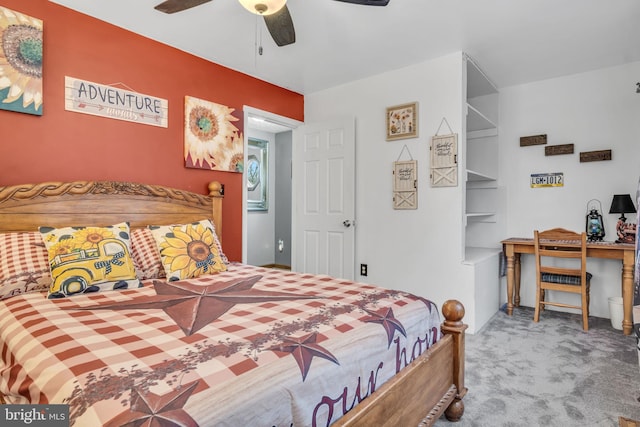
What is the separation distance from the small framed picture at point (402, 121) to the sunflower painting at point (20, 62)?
2.88 meters

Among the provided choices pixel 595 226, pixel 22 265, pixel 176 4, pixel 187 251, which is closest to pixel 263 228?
pixel 187 251

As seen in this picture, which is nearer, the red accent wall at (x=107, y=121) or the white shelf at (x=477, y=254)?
the red accent wall at (x=107, y=121)

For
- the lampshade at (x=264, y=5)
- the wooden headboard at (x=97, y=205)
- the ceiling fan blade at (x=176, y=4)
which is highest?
the ceiling fan blade at (x=176, y=4)

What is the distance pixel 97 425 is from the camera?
75cm

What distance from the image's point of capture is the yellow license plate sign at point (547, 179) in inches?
148

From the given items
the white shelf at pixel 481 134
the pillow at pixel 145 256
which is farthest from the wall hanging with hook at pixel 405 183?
the pillow at pixel 145 256

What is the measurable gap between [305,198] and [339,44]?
1778mm

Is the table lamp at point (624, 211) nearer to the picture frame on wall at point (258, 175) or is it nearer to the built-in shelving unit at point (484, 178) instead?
the built-in shelving unit at point (484, 178)

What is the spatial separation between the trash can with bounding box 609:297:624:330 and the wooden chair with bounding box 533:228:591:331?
19cm

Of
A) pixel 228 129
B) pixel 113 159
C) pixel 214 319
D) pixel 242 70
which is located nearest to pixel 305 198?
pixel 228 129

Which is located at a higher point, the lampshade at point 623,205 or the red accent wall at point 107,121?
the red accent wall at point 107,121

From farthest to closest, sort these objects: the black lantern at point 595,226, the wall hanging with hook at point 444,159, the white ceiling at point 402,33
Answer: the black lantern at point 595,226 < the wall hanging with hook at point 444,159 < the white ceiling at point 402,33

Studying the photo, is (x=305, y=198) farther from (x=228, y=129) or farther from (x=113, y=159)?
(x=113, y=159)

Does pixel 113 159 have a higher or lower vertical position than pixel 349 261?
higher
